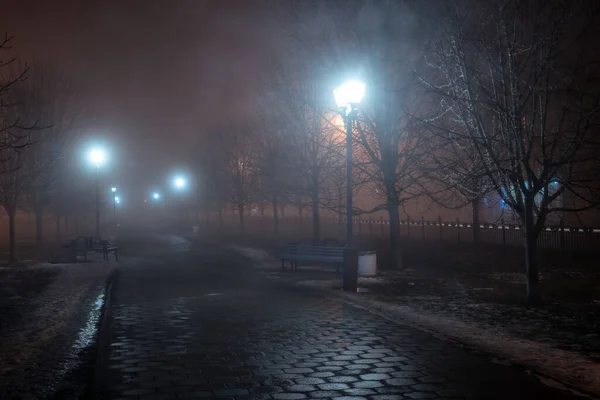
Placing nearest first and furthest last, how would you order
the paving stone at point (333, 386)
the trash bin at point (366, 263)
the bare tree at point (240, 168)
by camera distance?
1. the paving stone at point (333, 386)
2. the trash bin at point (366, 263)
3. the bare tree at point (240, 168)

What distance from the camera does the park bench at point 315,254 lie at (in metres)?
19.3

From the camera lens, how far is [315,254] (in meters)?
20.1

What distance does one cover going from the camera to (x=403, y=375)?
724 cm

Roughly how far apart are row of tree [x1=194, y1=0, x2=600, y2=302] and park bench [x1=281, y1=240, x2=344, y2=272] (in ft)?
7.74

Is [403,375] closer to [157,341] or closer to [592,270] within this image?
[157,341]

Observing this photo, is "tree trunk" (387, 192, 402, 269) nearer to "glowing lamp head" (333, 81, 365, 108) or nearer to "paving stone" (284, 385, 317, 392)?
"glowing lamp head" (333, 81, 365, 108)

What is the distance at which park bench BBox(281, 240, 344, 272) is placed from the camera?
19.3m

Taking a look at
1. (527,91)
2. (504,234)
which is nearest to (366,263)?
(527,91)

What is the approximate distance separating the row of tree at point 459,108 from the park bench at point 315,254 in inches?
92.9

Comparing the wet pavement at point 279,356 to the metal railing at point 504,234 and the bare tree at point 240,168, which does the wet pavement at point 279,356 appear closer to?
the metal railing at point 504,234

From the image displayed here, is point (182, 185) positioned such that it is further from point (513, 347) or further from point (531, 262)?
point (513, 347)

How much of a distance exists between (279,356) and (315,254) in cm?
1183

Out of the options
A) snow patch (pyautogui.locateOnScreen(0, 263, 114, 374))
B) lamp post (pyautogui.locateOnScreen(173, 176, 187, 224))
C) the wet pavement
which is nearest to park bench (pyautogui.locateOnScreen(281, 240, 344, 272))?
the wet pavement

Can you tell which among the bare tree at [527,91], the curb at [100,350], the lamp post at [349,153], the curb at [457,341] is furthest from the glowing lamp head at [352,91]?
the curb at [100,350]
